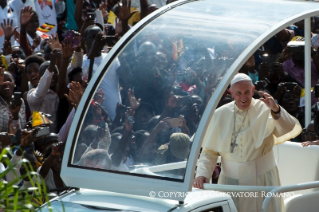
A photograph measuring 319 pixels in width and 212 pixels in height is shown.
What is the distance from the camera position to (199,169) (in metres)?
5.34

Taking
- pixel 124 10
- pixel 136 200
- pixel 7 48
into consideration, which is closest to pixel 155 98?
pixel 136 200

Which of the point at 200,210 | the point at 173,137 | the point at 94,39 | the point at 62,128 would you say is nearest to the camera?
the point at 200,210

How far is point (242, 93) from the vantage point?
5.30 m

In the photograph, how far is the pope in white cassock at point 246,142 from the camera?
5320 millimetres

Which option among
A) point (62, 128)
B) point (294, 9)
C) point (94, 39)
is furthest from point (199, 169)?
point (94, 39)

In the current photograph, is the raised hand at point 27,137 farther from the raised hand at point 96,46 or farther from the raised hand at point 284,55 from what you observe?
the raised hand at point 284,55

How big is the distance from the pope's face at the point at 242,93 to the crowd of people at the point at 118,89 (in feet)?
2.53

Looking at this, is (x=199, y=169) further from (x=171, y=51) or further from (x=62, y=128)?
(x=62, y=128)

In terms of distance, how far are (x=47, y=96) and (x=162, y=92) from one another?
12.3 ft

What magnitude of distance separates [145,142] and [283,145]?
2.28m

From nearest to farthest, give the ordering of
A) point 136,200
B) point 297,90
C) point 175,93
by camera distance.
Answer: point 136,200
point 175,93
point 297,90

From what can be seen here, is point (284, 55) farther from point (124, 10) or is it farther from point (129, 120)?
point (129, 120)

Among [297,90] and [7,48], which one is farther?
[7,48]

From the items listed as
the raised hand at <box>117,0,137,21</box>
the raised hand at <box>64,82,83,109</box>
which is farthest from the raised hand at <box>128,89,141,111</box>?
the raised hand at <box>117,0,137,21</box>
